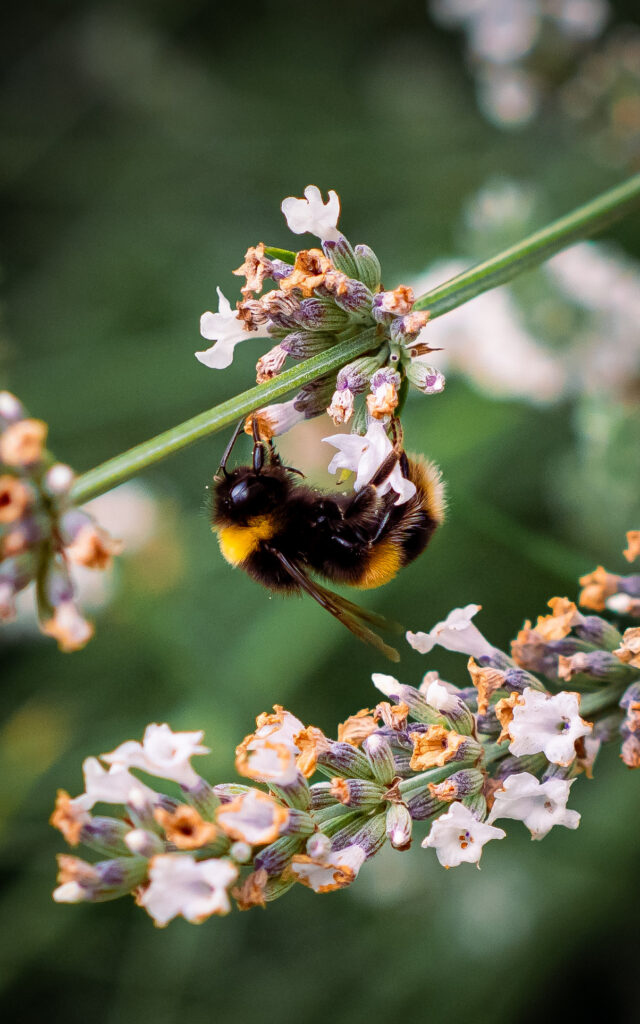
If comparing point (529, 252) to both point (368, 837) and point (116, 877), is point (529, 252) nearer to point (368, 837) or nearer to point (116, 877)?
point (368, 837)

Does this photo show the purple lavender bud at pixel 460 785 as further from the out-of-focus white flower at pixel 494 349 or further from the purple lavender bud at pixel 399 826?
the out-of-focus white flower at pixel 494 349

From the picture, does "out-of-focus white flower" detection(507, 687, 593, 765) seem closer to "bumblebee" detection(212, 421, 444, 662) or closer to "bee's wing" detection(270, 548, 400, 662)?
"bee's wing" detection(270, 548, 400, 662)

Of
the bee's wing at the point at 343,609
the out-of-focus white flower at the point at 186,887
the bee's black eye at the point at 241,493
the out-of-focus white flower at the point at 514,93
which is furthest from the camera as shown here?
the out-of-focus white flower at the point at 514,93

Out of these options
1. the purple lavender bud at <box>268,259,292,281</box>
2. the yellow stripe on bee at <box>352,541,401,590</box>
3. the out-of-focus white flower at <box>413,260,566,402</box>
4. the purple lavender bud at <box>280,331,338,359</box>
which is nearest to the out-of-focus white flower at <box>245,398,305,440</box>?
the purple lavender bud at <box>280,331,338,359</box>

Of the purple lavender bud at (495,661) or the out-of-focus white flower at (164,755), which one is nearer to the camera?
the out-of-focus white flower at (164,755)

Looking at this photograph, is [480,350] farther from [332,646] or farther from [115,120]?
[115,120]

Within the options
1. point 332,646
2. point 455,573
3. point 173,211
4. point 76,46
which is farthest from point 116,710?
point 76,46

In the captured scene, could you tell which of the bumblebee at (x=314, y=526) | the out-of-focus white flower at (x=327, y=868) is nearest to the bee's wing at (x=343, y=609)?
the bumblebee at (x=314, y=526)
